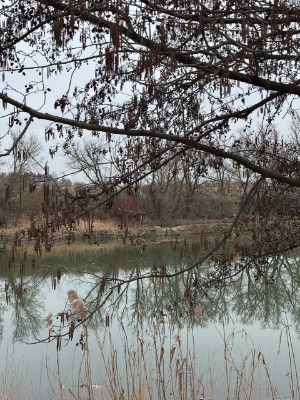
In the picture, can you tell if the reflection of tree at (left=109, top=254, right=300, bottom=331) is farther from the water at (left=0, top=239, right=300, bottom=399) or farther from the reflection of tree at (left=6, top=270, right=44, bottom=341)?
the reflection of tree at (left=6, top=270, right=44, bottom=341)

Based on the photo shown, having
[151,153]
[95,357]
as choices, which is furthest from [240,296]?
[151,153]

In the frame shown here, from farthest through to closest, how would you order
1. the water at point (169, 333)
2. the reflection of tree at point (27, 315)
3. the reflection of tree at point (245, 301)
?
the reflection of tree at point (27, 315) → the reflection of tree at point (245, 301) → the water at point (169, 333)

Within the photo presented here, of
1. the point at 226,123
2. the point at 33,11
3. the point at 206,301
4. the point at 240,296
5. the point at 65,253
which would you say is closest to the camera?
the point at 33,11

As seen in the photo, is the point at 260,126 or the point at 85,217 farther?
the point at 260,126

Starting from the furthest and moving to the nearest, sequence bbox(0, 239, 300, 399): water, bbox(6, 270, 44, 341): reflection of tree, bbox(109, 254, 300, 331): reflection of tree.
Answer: bbox(6, 270, 44, 341): reflection of tree, bbox(109, 254, 300, 331): reflection of tree, bbox(0, 239, 300, 399): water

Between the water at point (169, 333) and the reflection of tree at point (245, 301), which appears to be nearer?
the water at point (169, 333)

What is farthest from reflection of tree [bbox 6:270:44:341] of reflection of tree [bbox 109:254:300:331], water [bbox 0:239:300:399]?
reflection of tree [bbox 109:254:300:331]

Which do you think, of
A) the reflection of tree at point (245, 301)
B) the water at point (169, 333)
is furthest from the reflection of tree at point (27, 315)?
the reflection of tree at point (245, 301)

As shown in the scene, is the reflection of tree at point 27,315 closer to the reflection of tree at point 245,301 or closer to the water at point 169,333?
the water at point 169,333

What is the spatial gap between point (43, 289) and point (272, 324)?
6.00 meters

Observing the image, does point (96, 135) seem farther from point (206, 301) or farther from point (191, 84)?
point (206, 301)

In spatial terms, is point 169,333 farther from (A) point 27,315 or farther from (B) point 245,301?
(A) point 27,315

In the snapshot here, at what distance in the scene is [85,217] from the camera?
375 cm

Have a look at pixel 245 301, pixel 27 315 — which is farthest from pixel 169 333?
pixel 27 315
